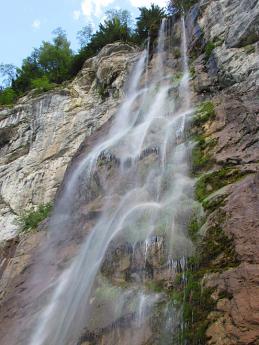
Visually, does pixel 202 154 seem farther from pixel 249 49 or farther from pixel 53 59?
pixel 53 59

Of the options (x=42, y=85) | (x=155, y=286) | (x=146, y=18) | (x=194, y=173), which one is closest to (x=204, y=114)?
(x=194, y=173)

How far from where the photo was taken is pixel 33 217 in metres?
17.5

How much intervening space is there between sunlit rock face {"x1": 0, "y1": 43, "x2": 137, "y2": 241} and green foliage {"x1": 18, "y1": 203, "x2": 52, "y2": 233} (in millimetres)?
385

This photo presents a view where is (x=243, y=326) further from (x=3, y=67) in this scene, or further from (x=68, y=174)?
(x=3, y=67)

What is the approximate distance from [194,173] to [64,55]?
24.1 m

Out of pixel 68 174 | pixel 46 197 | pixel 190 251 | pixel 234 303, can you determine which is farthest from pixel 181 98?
pixel 234 303

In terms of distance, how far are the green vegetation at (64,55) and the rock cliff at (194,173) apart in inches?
96.7

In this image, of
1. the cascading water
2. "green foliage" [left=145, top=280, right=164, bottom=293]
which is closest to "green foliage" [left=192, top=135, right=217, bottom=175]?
the cascading water

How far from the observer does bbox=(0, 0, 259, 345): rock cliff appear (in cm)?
797

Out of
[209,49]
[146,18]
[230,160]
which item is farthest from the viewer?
[146,18]

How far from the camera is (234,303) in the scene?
7.53 m

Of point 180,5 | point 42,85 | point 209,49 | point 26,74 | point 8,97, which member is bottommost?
point 209,49

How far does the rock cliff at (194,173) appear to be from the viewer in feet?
26.2

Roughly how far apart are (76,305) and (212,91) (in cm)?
848
